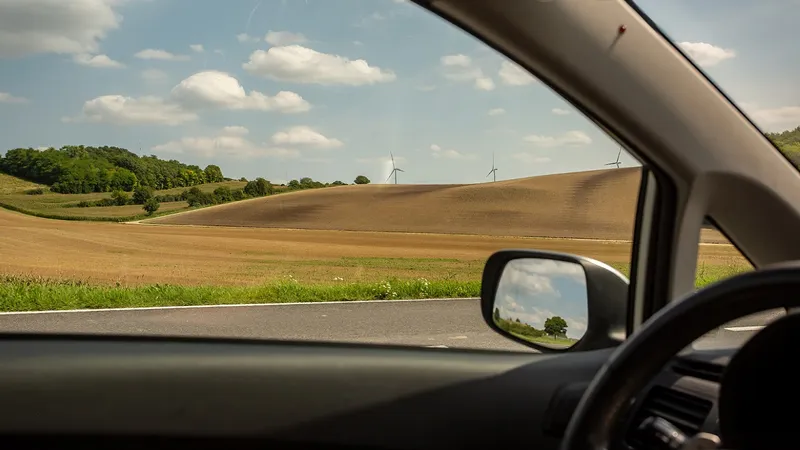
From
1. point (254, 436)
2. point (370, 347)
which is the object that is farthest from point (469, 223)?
point (254, 436)

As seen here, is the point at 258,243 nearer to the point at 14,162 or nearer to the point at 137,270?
the point at 137,270

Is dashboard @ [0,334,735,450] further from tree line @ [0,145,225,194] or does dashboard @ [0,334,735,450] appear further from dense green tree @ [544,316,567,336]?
tree line @ [0,145,225,194]

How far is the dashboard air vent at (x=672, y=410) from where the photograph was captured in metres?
1.32

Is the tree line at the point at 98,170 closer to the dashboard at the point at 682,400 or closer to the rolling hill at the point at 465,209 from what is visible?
the rolling hill at the point at 465,209

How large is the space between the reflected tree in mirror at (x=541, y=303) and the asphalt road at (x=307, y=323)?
149 mm

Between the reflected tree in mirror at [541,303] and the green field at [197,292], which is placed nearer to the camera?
the reflected tree in mirror at [541,303]

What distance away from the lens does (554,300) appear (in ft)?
6.75

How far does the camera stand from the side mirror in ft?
6.43

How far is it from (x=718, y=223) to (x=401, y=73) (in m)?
0.95

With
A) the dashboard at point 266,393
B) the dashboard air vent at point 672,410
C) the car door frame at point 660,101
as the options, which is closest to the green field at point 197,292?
the dashboard at point 266,393

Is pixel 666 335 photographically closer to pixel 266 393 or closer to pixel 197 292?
pixel 266 393

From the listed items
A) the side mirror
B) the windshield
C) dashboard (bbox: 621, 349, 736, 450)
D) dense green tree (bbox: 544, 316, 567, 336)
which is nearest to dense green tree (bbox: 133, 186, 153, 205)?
the windshield

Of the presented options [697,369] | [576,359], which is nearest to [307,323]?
[576,359]

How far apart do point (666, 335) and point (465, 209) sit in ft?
3.76
